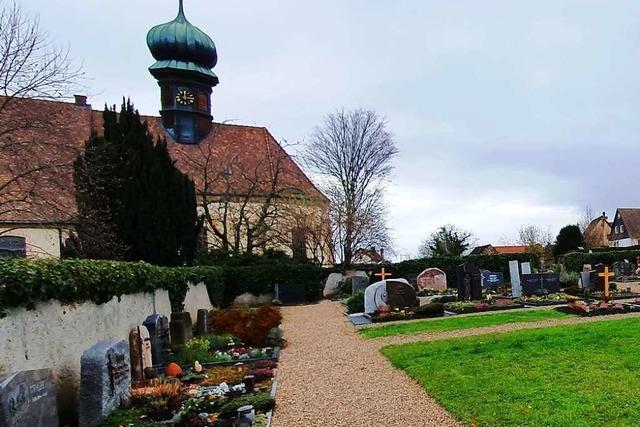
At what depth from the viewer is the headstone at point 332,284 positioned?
2838 centimetres

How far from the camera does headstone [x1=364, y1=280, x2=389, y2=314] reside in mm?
15773

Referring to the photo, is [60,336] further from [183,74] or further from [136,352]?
[183,74]

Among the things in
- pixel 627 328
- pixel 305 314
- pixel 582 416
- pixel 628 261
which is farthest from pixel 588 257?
pixel 582 416

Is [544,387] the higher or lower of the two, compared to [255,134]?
lower

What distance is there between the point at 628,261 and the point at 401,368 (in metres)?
29.7

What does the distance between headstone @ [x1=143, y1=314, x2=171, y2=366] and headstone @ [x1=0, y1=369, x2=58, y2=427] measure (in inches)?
166

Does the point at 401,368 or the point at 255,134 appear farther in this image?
the point at 255,134

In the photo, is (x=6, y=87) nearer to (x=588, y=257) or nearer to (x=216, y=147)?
(x=216, y=147)

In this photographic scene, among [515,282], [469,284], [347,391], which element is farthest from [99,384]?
[515,282]

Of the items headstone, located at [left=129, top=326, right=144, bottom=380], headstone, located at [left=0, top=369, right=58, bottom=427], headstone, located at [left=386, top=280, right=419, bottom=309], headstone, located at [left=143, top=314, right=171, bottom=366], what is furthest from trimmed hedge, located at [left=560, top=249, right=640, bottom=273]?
headstone, located at [left=0, top=369, right=58, bottom=427]

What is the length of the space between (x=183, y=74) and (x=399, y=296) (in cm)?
2355

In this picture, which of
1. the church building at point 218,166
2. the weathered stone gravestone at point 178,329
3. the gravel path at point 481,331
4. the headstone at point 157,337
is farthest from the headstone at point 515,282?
the church building at point 218,166

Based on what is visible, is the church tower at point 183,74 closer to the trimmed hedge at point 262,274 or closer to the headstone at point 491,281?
the trimmed hedge at point 262,274

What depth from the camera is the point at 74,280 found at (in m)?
6.25
